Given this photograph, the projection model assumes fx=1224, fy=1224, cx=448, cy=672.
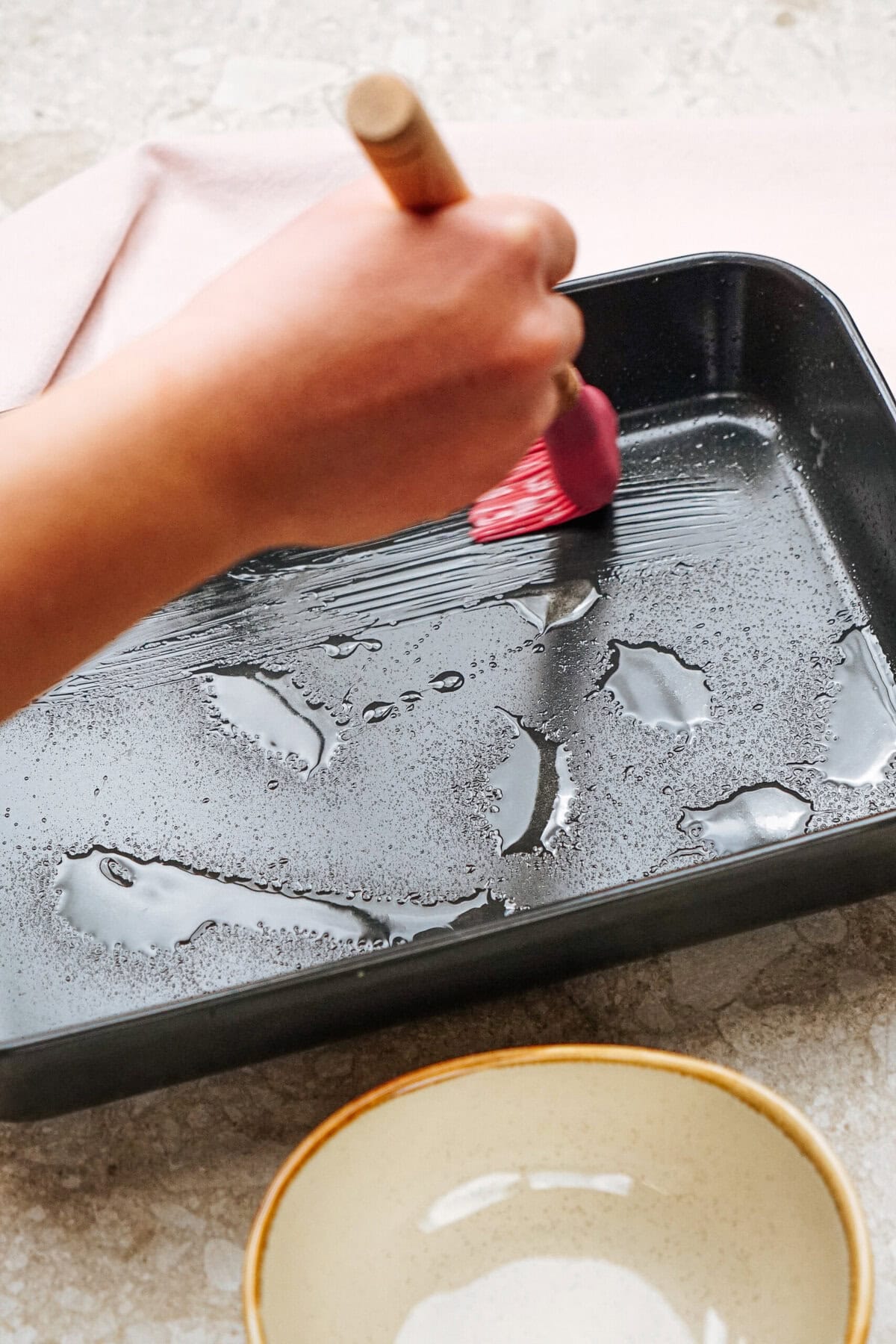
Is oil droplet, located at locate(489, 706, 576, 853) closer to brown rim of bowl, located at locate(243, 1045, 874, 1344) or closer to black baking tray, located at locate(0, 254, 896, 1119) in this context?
black baking tray, located at locate(0, 254, 896, 1119)

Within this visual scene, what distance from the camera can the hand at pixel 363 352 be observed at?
35 cm

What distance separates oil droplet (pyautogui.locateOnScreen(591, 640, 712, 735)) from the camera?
59 cm

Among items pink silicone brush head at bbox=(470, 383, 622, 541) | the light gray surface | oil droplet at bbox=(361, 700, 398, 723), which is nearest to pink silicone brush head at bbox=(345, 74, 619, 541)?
pink silicone brush head at bbox=(470, 383, 622, 541)

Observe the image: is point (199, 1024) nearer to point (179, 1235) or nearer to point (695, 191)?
point (179, 1235)

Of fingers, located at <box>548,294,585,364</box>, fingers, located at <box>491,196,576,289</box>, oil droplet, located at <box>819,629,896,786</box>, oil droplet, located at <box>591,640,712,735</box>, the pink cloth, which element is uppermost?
fingers, located at <box>491,196,576,289</box>

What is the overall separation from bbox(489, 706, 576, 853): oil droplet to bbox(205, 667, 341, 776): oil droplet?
3.4 inches

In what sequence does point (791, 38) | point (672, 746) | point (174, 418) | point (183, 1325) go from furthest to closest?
point (791, 38) → point (672, 746) → point (183, 1325) → point (174, 418)

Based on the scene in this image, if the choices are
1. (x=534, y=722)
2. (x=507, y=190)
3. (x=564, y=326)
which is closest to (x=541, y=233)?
(x=564, y=326)

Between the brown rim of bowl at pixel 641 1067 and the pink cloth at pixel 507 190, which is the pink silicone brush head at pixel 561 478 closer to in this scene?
the pink cloth at pixel 507 190

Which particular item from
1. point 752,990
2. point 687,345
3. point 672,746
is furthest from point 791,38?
point 752,990

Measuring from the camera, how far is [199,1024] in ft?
1.45

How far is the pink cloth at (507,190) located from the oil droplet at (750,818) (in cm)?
Result: 30

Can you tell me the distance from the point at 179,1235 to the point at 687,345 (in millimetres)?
500

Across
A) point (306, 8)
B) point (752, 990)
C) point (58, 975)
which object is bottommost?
point (752, 990)
